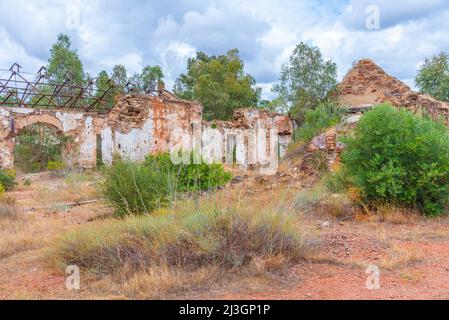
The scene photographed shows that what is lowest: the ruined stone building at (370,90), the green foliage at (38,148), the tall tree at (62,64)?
the green foliage at (38,148)

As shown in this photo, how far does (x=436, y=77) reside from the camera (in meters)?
25.2

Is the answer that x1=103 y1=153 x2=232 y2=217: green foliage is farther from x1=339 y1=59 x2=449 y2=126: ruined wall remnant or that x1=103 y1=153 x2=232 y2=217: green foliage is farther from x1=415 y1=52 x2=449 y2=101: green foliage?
x1=415 y1=52 x2=449 y2=101: green foliage

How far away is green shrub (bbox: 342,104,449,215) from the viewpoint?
8031 mm

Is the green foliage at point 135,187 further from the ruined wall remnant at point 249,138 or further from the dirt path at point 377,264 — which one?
the ruined wall remnant at point 249,138

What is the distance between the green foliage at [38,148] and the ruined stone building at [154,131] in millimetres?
555

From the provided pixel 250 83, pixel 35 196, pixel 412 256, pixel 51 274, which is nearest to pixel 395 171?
pixel 412 256

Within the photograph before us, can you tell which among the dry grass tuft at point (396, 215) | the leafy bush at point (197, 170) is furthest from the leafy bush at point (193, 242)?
the leafy bush at point (197, 170)

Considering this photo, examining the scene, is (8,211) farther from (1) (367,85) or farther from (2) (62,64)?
(2) (62,64)

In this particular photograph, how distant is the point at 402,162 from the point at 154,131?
451 inches

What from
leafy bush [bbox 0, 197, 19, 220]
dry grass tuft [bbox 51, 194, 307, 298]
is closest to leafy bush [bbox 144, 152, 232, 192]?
leafy bush [bbox 0, 197, 19, 220]

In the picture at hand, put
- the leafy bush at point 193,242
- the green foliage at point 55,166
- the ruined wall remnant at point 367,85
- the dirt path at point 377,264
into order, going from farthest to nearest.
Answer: the ruined wall remnant at point 367,85
the green foliage at point 55,166
the leafy bush at point 193,242
the dirt path at point 377,264

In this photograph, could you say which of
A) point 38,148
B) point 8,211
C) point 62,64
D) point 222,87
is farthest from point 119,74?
point 8,211

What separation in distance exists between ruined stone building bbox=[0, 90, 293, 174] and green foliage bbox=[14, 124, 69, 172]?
0.56 m

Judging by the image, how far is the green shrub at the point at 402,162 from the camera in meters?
8.03
